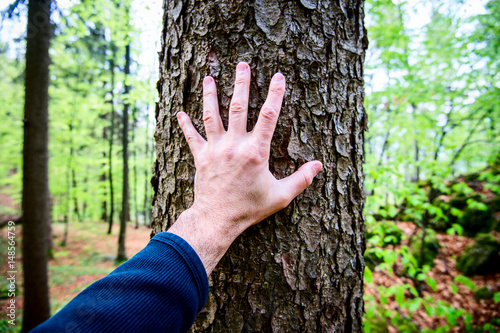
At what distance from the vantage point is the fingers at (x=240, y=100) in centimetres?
104

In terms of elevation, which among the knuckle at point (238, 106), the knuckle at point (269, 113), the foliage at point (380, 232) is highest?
the knuckle at point (238, 106)

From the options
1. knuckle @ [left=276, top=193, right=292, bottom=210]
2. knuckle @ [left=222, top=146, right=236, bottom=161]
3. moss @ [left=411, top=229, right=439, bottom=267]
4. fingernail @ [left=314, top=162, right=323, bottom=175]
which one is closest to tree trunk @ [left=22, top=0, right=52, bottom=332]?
knuckle @ [left=222, top=146, right=236, bottom=161]

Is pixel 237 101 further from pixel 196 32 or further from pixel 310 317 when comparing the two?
pixel 310 317

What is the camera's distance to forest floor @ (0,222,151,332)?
7684mm

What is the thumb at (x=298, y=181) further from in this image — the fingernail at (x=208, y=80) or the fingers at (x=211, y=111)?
the fingernail at (x=208, y=80)

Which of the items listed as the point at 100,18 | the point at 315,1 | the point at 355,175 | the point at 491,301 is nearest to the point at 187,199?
the point at 355,175

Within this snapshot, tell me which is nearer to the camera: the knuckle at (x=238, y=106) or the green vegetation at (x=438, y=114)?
Result: the knuckle at (x=238, y=106)

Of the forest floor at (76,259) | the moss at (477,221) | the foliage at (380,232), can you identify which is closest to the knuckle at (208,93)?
the foliage at (380,232)

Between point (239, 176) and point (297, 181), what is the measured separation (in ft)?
0.97

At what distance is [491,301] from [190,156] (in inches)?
309

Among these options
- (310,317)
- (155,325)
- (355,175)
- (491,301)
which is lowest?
(491,301)

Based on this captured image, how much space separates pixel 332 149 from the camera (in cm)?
119

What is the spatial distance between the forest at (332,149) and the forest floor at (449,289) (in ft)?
0.13

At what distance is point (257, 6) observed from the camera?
43.0 inches
